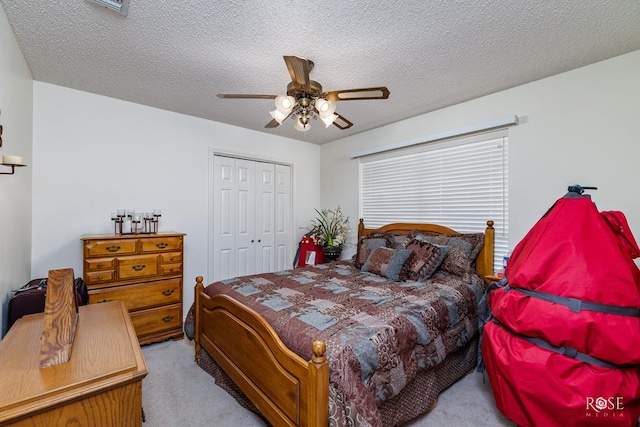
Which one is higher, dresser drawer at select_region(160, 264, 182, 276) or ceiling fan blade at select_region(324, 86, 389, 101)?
ceiling fan blade at select_region(324, 86, 389, 101)

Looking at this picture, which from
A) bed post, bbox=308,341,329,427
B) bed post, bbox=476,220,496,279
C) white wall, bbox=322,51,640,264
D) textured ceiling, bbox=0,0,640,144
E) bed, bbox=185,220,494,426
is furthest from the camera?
bed post, bbox=476,220,496,279

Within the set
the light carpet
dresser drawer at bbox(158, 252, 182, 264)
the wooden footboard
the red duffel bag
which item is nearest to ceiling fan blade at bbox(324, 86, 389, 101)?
the red duffel bag

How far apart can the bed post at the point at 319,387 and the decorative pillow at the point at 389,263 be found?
5.13 ft

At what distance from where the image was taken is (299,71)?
1.77 metres

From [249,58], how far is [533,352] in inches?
108

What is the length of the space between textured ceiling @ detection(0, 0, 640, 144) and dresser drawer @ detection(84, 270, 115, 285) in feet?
5.87

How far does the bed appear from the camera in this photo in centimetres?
141

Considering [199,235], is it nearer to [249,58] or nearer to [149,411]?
[149,411]

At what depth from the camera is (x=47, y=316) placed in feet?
3.58

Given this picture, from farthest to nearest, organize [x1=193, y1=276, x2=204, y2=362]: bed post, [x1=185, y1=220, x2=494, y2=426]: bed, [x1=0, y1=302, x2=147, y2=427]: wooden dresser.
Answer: [x1=193, y1=276, x2=204, y2=362]: bed post, [x1=185, y1=220, x2=494, y2=426]: bed, [x1=0, y1=302, x2=147, y2=427]: wooden dresser

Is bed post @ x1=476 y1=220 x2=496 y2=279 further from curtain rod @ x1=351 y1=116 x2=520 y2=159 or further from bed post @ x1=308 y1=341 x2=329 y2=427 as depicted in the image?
bed post @ x1=308 y1=341 x2=329 y2=427

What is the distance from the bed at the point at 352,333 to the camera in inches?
55.7

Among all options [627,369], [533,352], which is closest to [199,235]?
[533,352]

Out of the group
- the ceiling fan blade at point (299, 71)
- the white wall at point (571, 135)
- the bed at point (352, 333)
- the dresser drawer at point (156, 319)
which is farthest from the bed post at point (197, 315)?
the white wall at point (571, 135)
